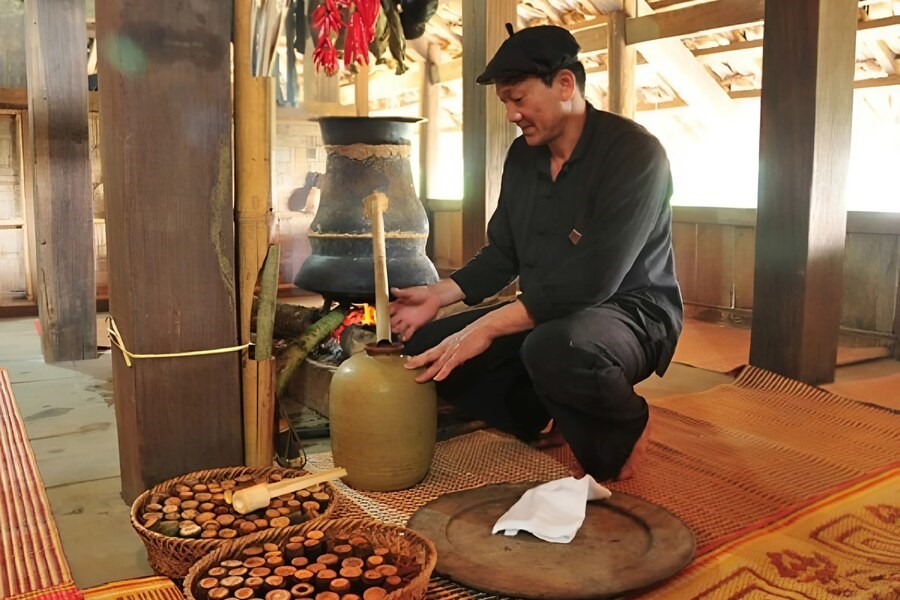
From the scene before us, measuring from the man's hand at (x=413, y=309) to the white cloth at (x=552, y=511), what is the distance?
0.84 metres

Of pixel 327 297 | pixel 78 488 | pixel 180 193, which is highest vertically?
pixel 180 193

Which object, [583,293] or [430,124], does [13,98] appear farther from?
[583,293]

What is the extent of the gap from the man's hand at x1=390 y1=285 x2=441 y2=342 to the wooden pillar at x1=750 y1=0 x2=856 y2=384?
1.87m

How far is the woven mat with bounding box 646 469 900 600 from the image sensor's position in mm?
1758

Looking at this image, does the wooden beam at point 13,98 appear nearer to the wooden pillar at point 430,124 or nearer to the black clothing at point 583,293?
the wooden pillar at point 430,124

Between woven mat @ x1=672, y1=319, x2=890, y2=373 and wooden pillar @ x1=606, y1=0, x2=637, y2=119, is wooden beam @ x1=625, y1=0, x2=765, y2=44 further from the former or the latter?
woven mat @ x1=672, y1=319, x2=890, y2=373

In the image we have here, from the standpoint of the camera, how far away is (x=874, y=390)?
12.2 ft

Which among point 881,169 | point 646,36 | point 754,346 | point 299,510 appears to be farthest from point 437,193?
point 299,510

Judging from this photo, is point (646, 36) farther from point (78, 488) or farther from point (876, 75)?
point (78, 488)

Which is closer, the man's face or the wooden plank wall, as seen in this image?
the man's face

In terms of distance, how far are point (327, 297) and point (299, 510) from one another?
1484mm

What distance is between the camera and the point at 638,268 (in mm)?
2557

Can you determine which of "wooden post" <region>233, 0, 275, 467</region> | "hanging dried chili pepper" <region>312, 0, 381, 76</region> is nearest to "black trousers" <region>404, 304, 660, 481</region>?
"wooden post" <region>233, 0, 275, 467</region>

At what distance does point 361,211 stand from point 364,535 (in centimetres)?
175
